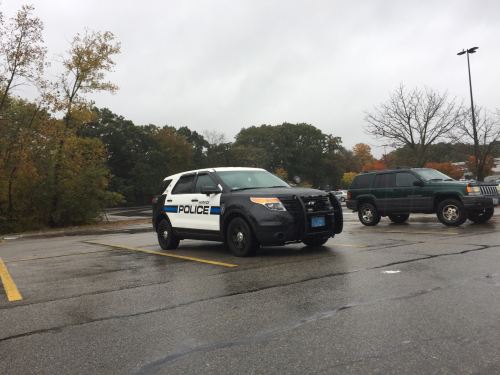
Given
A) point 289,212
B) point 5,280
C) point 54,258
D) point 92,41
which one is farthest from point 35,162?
point 289,212

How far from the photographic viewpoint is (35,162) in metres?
26.1

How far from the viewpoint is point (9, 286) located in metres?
6.73

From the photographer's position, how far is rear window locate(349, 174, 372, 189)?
49.2ft

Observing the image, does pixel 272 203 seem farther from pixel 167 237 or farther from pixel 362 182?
pixel 362 182

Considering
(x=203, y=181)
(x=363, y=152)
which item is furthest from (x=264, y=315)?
(x=363, y=152)

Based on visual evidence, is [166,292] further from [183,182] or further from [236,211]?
[183,182]

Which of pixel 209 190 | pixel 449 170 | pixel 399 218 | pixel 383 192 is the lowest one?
pixel 399 218

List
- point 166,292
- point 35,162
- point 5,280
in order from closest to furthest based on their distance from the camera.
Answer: point 166,292, point 5,280, point 35,162

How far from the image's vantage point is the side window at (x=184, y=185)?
993cm

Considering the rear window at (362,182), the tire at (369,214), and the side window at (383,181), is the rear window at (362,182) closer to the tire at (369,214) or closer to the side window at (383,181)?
the side window at (383,181)

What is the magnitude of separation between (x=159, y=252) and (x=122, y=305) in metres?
5.07

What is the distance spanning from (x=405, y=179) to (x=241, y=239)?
760 cm

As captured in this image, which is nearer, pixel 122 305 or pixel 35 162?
pixel 122 305

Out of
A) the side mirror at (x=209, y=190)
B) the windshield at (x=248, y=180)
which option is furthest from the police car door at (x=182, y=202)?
the windshield at (x=248, y=180)
